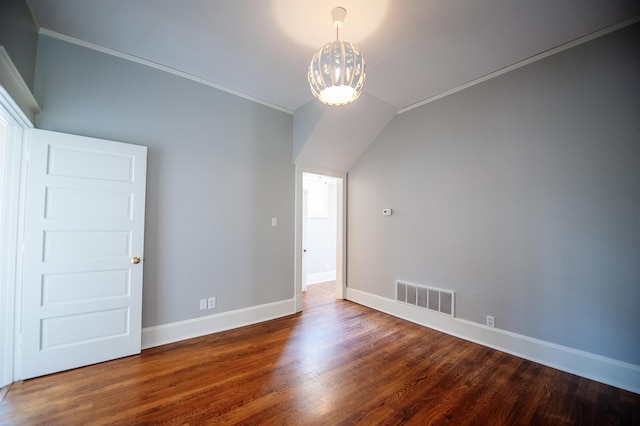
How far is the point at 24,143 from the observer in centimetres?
207

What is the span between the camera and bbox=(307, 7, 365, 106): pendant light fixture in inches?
66.7

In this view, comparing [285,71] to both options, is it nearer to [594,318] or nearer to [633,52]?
[633,52]

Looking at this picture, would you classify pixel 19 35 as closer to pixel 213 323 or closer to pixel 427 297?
pixel 213 323

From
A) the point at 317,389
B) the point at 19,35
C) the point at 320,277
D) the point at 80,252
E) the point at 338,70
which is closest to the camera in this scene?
the point at 338,70

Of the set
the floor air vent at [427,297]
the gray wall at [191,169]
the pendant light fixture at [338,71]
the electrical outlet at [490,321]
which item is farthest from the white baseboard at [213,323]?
the pendant light fixture at [338,71]

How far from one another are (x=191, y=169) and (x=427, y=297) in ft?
10.8

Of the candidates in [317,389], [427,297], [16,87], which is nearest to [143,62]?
[16,87]

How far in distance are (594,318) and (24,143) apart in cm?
496

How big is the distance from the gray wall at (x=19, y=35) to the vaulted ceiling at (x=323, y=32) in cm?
15

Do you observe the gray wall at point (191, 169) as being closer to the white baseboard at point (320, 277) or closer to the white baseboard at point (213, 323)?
the white baseboard at point (213, 323)

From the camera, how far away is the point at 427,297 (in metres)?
3.25

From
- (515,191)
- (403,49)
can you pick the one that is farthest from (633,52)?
(403,49)

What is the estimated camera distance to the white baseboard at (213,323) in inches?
105

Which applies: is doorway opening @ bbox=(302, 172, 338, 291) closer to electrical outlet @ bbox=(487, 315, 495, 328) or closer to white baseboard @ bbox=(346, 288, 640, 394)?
white baseboard @ bbox=(346, 288, 640, 394)
